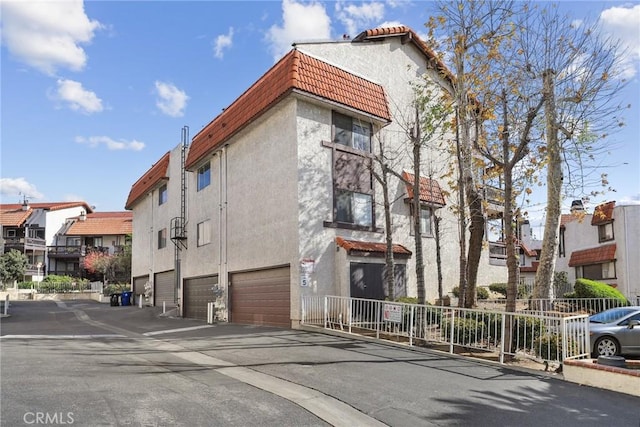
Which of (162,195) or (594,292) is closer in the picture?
(594,292)

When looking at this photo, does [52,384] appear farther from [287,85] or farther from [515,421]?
[287,85]

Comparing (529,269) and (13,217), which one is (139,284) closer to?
(13,217)

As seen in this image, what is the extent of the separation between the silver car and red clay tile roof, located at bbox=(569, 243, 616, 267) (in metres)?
19.2

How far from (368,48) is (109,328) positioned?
15.1 m

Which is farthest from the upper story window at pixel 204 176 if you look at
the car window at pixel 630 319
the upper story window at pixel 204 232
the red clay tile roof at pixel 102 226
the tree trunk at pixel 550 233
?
the red clay tile roof at pixel 102 226

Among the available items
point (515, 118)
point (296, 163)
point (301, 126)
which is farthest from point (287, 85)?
point (515, 118)

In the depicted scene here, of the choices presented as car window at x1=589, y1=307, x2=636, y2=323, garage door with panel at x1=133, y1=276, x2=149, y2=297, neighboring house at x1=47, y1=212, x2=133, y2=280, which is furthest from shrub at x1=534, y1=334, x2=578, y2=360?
neighboring house at x1=47, y1=212, x2=133, y2=280

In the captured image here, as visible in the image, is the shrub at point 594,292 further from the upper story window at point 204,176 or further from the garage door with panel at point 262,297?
the upper story window at point 204,176

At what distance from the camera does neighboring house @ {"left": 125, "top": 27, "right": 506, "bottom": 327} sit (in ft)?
55.2

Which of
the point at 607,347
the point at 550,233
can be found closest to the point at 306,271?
the point at 550,233

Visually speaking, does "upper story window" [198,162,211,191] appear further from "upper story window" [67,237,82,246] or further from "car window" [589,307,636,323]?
"upper story window" [67,237,82,246]

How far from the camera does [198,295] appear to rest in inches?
960

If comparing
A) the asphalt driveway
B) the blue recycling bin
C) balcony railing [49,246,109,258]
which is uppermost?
balcony railing [49,246,109,258]

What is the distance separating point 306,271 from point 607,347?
867 centimetres
